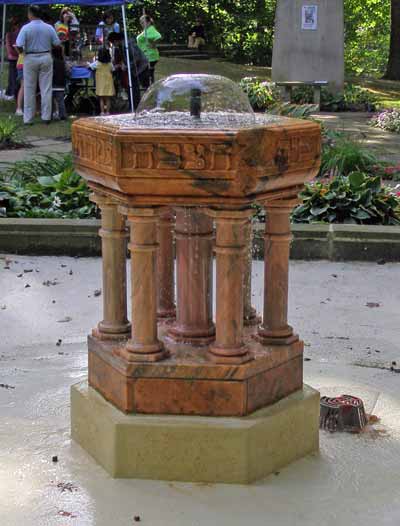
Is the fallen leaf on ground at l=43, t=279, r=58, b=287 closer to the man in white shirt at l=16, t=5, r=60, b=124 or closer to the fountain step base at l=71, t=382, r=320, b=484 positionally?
the fountain step base at l=71, t=382, r=320, b=484

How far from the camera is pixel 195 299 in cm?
356

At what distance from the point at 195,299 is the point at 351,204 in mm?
4157

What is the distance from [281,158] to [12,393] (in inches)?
73.9

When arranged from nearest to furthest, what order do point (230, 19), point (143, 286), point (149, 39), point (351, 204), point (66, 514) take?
point (66, 514), point (143, 286), point (351, 204), point (149, 39), point (230, 19)

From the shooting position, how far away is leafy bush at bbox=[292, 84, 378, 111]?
59.7 ft

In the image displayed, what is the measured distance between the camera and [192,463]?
330 centimetres

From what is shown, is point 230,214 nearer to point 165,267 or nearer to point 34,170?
point 165,267

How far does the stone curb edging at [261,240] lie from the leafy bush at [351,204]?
0.51 meters

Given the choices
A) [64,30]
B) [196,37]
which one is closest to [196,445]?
[64,30]

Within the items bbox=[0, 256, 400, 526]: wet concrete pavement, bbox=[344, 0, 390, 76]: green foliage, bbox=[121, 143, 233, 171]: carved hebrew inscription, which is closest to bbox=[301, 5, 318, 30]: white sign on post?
bbox=[344, 0, 390, 76]: green foliage

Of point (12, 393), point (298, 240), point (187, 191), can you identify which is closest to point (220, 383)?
point (187, 191)

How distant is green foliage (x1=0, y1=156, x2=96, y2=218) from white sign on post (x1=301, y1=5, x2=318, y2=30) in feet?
39.3

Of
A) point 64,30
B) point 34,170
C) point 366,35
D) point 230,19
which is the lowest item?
point 34,170

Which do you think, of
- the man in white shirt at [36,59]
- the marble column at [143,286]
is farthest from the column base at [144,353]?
the man in white shirt at [36,59]
